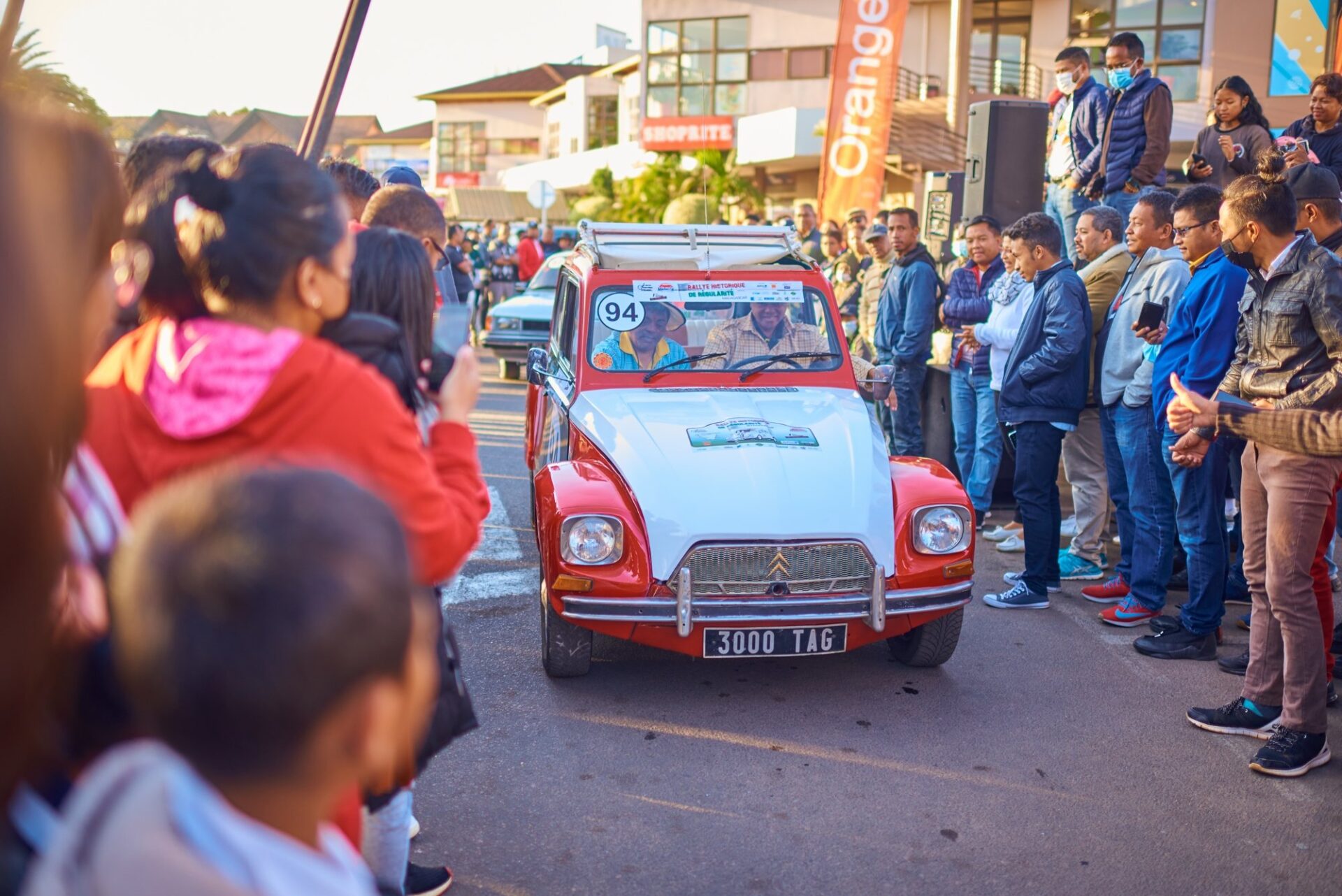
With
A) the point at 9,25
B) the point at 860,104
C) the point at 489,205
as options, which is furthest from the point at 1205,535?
the point at 489,205

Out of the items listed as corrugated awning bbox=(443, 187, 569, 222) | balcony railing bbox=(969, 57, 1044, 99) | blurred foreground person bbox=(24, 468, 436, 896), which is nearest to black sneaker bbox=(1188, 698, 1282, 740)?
blurred foreground person bbox=(24, 468, 436, 896)

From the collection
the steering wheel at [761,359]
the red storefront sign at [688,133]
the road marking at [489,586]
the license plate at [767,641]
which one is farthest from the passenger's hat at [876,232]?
the red storefront sign at [688,133]

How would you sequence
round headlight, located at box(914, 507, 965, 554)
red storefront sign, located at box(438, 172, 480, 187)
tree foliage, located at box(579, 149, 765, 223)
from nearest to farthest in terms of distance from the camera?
1. round headlight, located at box(914, 507, 965, 554)
2. tree foliage, located at box(579, 149, 765, 223)
3. red storefront sign, located at box(438, 172, 480, 187)

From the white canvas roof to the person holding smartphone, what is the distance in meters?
1.79

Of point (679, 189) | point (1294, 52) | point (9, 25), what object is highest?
point (1294, 52)

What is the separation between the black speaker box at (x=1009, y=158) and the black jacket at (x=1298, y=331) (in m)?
7.05

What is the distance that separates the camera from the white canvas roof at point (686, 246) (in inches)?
252

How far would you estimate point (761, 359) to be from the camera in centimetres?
618

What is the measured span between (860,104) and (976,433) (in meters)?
9.78

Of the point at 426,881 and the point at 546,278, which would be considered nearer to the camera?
the point at 426,881

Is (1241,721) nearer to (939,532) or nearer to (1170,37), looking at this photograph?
(939,532)

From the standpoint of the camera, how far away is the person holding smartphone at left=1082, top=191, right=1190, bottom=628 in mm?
6133

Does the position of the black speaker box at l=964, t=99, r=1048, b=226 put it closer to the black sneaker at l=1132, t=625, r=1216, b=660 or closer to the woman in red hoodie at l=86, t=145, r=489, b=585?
the black sneaker at l=1132, t=625, r=1216, b=660

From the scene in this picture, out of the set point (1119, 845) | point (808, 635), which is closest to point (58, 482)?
point (1119, 845)
